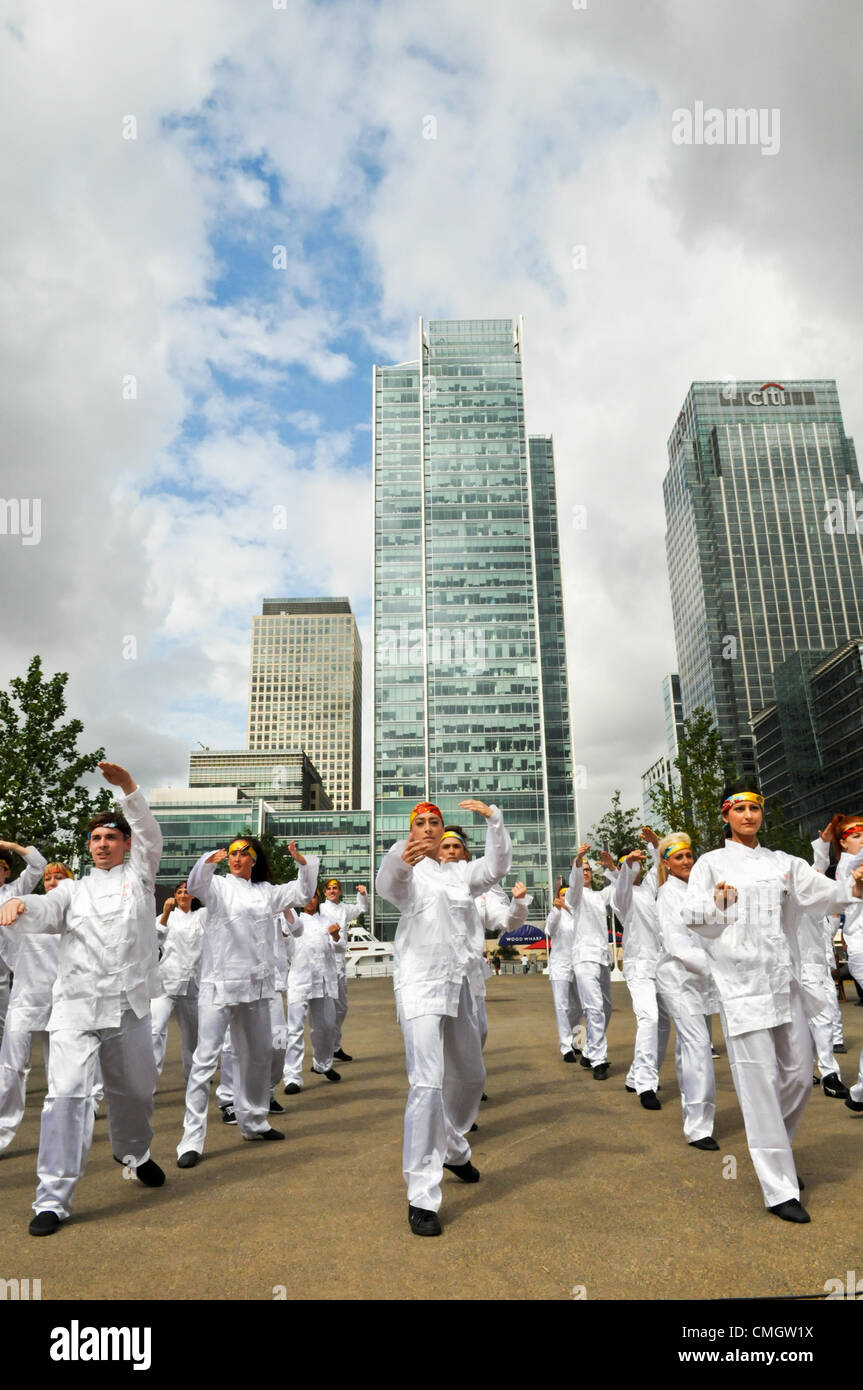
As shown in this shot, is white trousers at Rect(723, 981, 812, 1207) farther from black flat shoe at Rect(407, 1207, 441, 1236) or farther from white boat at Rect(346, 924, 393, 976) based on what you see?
white boat at Rect(346, 924, 393, 976)

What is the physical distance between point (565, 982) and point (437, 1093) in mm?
6572

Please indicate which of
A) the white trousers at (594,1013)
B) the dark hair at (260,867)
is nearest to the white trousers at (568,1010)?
the white trousers at (594,1013)

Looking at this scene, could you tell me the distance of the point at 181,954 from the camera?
856 centimetres

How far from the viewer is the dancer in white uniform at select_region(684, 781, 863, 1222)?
4.55m

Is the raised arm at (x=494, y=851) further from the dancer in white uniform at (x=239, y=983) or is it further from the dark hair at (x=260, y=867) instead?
the dark hair at (x=260, y=867)

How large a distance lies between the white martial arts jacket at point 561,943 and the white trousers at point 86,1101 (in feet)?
21.2

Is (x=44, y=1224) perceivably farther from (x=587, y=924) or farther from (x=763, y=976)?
(x=587, y=924)

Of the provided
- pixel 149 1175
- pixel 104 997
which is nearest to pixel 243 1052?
pixel 149 1175

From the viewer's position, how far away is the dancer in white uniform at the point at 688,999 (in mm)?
5957

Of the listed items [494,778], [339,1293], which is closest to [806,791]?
[494,778]

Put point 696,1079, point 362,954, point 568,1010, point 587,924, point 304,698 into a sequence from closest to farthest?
point 696,1079 → point 587,924 → point 568,1010 → point 362,954 → point 304,698

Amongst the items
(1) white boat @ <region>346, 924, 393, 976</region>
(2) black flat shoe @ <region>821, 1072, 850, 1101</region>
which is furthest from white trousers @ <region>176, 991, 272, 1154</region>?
(1) white boat @ <region>346, 924, 393, 976</region>

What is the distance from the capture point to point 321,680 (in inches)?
7776
